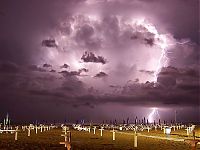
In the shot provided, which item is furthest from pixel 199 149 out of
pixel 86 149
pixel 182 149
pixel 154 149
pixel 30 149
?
pixel 30 149

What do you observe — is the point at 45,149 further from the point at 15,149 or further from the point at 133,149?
the point at 133,149

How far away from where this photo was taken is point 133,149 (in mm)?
32344

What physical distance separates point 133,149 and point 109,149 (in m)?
2.16

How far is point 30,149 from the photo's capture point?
3027 cm

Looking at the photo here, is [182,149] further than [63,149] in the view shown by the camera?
Yes

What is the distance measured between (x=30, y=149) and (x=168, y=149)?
12.6m

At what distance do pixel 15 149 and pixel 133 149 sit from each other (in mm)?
10367

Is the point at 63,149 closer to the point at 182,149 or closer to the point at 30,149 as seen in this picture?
the point at 30,149

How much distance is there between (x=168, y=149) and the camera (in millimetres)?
33250

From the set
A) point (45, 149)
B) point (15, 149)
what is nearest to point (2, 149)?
point (15, 149)

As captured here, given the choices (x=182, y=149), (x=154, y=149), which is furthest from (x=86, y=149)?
(x=182, y=149)

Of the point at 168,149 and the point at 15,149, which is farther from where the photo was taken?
the point at 168,149

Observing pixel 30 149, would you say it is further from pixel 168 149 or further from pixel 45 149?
pixel 168 149

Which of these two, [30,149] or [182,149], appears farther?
[182,149]
